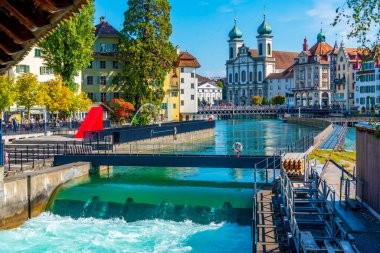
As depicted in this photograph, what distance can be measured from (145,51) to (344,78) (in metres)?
78.8

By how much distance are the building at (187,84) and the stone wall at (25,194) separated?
209 feet

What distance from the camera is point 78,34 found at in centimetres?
5638

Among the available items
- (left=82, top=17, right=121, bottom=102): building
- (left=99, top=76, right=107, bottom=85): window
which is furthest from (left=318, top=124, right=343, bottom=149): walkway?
(left=99, top=76, right=107, bottom=85): window

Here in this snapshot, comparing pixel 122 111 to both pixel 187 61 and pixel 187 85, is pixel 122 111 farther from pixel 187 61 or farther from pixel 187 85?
pixel 187 61

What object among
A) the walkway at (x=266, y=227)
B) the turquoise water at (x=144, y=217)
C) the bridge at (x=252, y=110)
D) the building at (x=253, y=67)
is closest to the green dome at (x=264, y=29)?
the building at (x=253, y=67)

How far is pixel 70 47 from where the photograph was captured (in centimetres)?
5503

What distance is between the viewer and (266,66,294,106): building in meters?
161

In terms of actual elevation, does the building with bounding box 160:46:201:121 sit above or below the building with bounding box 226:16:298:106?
below

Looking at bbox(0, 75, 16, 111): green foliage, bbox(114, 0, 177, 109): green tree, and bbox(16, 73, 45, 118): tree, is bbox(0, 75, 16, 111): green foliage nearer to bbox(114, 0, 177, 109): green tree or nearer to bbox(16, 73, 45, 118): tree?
bbox(16, 73, 45, 118): tree

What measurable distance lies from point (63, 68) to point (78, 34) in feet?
13.9

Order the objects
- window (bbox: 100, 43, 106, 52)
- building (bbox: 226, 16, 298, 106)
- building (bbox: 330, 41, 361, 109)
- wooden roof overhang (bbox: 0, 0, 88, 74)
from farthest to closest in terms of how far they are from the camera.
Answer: building (bbox: 226, 16, 298, 106)
building (bbox: 330, 41, 361, 109)
window (bbox: 100, 43, 106, 52)
wooden roof overhang (bbox: 0, 0, 88, 74)

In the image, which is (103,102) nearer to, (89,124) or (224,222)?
(89,124)

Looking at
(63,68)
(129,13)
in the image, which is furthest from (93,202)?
(129,13)

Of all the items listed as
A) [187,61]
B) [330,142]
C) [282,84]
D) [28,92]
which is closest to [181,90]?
[187,61]
